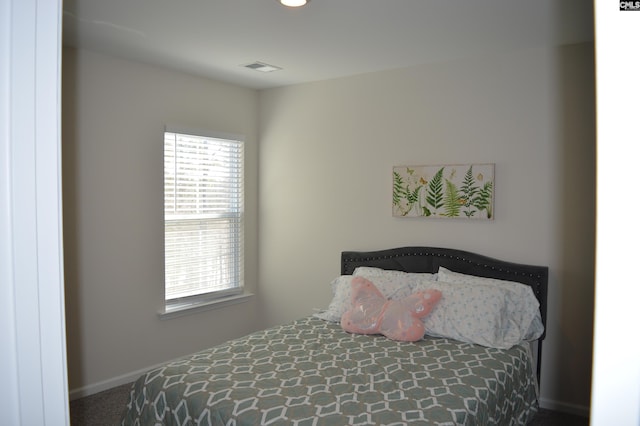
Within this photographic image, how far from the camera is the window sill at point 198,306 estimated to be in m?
3.98

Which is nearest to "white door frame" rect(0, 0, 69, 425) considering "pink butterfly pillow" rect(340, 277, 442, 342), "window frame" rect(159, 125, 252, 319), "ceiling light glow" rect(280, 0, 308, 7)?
"ceiling light glow" rect(280, 0, 308, 7)

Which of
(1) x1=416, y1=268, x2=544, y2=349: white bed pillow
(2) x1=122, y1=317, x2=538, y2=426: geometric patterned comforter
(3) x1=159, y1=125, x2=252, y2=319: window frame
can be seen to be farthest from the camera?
(3) x1=159, y1=125, x2=252, y2=319: window frame

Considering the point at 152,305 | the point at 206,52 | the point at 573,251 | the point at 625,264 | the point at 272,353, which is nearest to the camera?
the point at 625,264

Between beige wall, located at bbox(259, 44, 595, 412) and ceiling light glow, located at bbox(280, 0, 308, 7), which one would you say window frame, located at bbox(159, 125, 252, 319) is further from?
ceiling light glow, located at bbox(280, 0, 308, 7)

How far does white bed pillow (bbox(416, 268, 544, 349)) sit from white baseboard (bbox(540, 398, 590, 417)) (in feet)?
1.82

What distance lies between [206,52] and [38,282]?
315cm

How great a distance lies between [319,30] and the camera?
292 cm

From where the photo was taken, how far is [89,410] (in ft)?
10.6

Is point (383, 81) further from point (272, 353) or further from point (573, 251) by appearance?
point (272, 353)

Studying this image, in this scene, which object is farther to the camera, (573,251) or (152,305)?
(152,305)

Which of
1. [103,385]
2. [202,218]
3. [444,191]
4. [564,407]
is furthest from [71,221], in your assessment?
[564,407]

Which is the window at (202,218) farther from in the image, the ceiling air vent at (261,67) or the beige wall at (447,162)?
the ceiling air vent at (261,67)

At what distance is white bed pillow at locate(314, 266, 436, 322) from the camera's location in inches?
136

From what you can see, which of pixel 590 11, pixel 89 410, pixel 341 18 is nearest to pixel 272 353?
pixel 89 410
